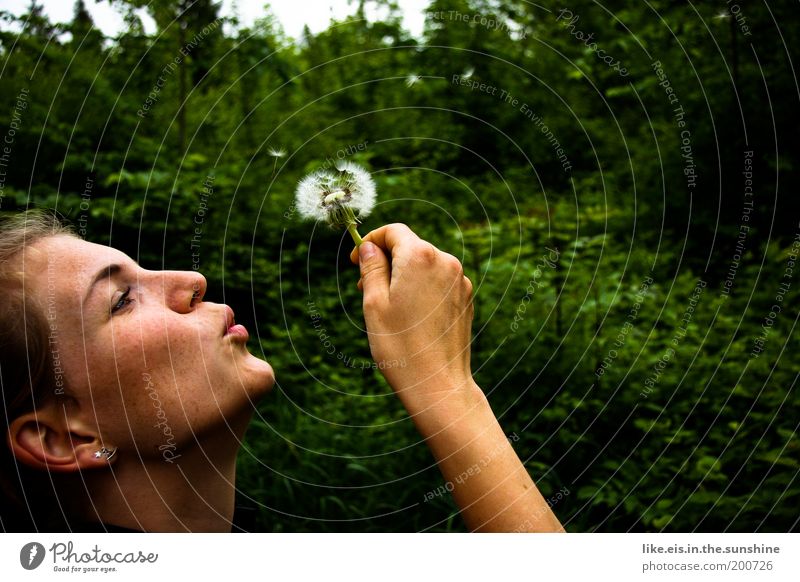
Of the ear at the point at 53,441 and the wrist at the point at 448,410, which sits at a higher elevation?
the wrist at the point at 448,410

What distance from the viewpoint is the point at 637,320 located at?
349 cm

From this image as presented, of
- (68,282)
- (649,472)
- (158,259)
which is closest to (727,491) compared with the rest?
(649,472)

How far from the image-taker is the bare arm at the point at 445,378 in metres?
1.33

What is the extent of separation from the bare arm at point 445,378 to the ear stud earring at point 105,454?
2.09ft

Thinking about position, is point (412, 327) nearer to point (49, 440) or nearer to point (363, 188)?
point (363, 188)

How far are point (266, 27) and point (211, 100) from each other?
0.75 metres

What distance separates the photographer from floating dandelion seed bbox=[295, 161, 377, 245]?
168 centimetres
